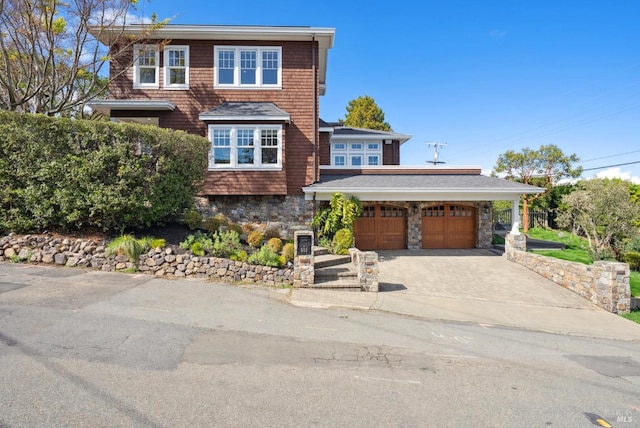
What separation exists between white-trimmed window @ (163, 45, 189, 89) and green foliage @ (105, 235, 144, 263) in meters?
8.20

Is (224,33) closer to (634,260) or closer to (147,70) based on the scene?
(147,70)

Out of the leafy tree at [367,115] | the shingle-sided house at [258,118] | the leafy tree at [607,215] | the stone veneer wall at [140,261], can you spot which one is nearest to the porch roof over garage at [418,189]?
the shingle-sided house at [258,118]

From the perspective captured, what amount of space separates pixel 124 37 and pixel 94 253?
9.73 m

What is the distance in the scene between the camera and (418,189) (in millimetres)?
13469

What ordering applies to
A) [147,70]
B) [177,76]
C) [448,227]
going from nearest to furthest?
[147,70] < [177,76] < [448,227]

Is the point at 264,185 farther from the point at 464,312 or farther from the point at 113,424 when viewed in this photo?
the point at 113,424

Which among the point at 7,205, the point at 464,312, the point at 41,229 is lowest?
the point at 464,312

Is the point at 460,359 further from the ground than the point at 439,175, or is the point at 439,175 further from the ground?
the point at 439,175

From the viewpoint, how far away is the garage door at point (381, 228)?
15.6m

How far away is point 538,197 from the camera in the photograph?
73.2ft

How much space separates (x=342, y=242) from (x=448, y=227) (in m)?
6.56

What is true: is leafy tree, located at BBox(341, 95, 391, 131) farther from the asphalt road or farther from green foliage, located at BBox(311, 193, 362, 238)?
the asphalt road

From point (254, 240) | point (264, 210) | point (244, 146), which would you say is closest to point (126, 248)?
point (254, 240)

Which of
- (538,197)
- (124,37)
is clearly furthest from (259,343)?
(538,197)
